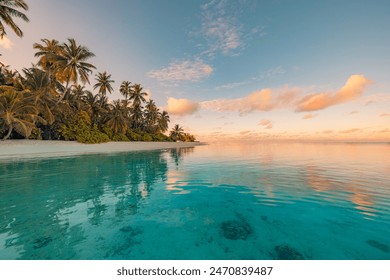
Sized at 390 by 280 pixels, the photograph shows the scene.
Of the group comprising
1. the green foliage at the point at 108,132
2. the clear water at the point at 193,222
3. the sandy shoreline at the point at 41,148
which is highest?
the green foliage at the point at 108,132

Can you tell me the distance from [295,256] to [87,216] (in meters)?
5.61

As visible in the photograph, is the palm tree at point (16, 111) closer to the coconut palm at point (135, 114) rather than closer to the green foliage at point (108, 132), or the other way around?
the green foliage at point (108, 132)

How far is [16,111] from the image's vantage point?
22.9 m

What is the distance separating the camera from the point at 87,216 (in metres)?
5.17

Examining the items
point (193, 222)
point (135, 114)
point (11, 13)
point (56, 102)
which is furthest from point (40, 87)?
point (193, 222)

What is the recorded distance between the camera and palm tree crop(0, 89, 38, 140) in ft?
71.8

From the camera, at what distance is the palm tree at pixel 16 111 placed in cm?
2189

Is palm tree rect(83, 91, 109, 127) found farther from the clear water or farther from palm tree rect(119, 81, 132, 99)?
the clear water

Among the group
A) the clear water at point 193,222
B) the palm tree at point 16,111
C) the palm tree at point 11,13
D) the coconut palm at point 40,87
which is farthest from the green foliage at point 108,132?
the clear water at point 193,222

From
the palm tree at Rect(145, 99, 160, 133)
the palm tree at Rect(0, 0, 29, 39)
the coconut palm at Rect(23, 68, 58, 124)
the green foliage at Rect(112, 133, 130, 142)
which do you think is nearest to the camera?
the palm tree at Rect(0, 0, 29, 39)

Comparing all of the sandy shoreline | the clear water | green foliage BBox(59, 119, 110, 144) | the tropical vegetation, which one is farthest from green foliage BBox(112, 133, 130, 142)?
the clear water
